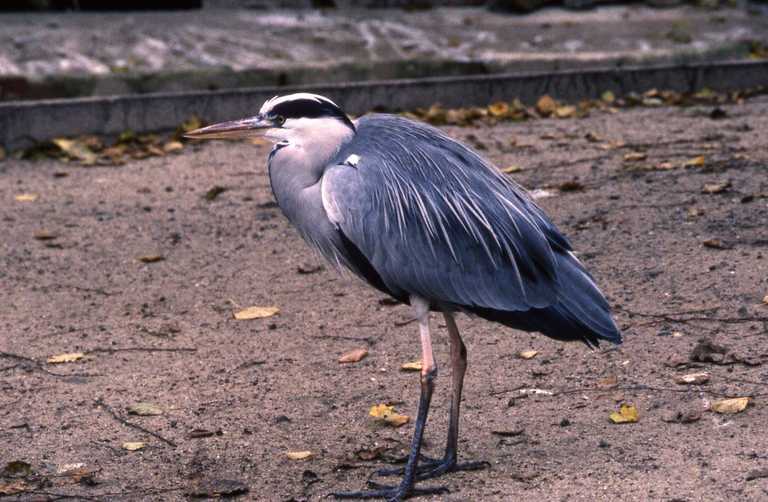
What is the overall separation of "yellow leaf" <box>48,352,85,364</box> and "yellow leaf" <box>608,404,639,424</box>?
2.14 m

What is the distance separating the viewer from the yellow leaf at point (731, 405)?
163 inches

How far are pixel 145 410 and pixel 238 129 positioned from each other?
3.76 feet

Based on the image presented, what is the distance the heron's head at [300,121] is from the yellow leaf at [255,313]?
155 cm

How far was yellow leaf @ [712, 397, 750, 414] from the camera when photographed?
163 inches

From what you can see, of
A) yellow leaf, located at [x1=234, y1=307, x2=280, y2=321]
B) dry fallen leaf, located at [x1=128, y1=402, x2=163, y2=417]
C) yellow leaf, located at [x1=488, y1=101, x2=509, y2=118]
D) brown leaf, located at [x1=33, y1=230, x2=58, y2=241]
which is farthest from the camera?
yellow leaf, located at [x1=488, y1=101, x2=509, y2=118]

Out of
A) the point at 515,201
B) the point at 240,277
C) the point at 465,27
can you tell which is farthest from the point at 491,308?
the point at 465,27

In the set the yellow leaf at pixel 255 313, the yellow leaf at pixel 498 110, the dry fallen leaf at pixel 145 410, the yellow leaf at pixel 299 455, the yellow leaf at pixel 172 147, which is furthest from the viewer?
the yellow leaf at pixel 498 110

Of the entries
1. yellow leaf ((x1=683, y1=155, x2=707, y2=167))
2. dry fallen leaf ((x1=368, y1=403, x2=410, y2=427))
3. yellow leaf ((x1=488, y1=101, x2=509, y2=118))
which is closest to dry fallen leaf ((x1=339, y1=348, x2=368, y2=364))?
dry fallen leaf ((x1=368, y1=403, x2=410, y2=427))

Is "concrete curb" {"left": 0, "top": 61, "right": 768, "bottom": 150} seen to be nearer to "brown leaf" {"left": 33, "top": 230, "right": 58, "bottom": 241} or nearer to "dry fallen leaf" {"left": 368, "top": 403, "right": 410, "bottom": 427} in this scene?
"brown leaf" {"left": 33, "top": 230, "right": 58, "bottom": 241}

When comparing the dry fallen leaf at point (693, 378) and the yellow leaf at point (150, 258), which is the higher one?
the dry fallen leaf at point (693, 378)

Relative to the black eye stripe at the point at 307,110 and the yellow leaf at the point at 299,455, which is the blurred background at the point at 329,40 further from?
the yellow leaf at the point at 299,455

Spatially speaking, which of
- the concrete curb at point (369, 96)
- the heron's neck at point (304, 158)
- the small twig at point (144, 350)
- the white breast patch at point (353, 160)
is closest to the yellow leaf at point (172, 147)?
the concrete curb at point (369, 96)

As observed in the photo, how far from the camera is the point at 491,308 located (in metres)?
3.90

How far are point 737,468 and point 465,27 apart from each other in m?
7.20
